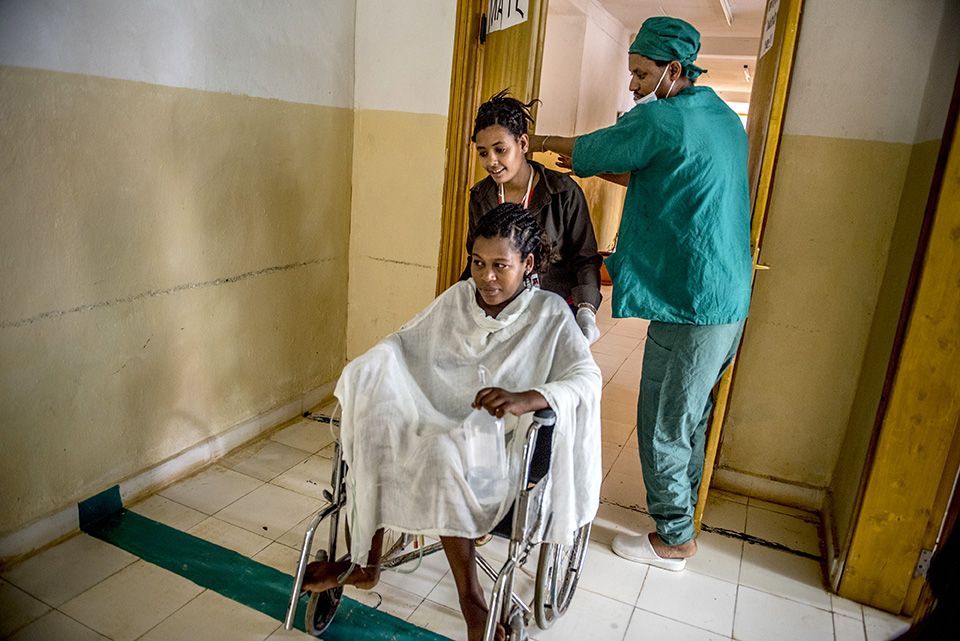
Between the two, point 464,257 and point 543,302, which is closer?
point 543,302

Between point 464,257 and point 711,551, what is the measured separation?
1571 millimetres

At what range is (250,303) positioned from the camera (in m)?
2.68

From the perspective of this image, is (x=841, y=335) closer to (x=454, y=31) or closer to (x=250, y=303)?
(x=454, y=31)

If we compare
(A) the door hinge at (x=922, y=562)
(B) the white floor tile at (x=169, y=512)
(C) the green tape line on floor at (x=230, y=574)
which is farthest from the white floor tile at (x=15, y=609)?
(A) the door hinge at (x=922, y=562)

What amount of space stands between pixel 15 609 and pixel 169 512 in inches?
21.4

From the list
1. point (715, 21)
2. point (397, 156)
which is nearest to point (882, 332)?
point (397, 156)

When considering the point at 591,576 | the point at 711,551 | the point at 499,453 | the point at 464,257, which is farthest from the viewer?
the point at 464,257

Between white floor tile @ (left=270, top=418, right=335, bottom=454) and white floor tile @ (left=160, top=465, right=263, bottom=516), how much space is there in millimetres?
320

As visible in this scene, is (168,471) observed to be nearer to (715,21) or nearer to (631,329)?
(631,329)

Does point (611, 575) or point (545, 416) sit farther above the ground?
point (545, 416)

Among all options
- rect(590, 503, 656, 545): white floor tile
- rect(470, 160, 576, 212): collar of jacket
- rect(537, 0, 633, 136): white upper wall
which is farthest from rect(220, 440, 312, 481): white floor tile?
rect(537, 0, 633, 136): white upper wall

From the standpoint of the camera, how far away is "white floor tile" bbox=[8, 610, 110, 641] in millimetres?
1668

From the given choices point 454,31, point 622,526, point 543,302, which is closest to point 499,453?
point 543,302

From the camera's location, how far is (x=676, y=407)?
2.08 metres
